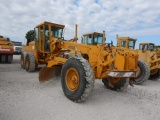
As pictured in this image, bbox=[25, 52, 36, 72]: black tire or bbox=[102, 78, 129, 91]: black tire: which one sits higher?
bbox=[25, 52, 36, 72]: black tire

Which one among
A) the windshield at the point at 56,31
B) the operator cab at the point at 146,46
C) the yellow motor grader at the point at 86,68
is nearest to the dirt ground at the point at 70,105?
the yellow motor grader at the point at 86,68

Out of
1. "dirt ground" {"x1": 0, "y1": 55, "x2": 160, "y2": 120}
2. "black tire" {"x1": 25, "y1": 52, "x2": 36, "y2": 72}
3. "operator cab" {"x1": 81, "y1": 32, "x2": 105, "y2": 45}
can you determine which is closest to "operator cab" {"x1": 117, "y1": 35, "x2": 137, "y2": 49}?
"operator cab" {"x1": 81, "y1": 32, "x2": 105, "y2": 45}

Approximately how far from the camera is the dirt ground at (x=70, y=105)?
4.38m

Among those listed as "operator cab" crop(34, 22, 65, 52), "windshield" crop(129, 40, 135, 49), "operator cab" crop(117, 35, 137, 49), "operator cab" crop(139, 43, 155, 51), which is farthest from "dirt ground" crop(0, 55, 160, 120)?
"operator cab" crop(139, 43, 155, 51)

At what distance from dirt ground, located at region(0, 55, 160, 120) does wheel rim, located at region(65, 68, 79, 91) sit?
1.22 ft

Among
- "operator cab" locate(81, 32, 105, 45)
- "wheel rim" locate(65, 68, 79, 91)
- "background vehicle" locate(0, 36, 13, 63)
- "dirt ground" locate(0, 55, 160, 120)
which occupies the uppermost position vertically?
"operator cab" locate(81, 32, 105, 45)

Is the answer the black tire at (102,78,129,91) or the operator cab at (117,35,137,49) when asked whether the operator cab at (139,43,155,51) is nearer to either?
the operator cab at (117,35,137,49)

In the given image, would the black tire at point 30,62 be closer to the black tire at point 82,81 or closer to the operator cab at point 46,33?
the operator cab at point 46,33

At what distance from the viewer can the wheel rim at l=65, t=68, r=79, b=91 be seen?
534 cm

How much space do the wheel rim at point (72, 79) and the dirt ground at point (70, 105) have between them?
Answer: 1.22 feet

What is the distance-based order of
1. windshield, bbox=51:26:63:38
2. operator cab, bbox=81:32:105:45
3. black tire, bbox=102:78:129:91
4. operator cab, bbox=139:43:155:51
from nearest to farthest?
black tire, bbox=102:78:129:91 → windshield, bbox=51:26:63:38 → operator cab, bbox=81:32:105:45 → operator cab, bbox=139:43:155:51

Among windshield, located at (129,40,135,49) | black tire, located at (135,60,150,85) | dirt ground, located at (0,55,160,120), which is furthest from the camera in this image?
windshield, located at (129,40,135,49)

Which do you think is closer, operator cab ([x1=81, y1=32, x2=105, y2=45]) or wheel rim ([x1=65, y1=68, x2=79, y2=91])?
wheel rim ([x1=65, y1=68, x2=79, y2=91])

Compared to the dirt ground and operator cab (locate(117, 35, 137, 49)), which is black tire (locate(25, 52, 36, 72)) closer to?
the dirt ground
